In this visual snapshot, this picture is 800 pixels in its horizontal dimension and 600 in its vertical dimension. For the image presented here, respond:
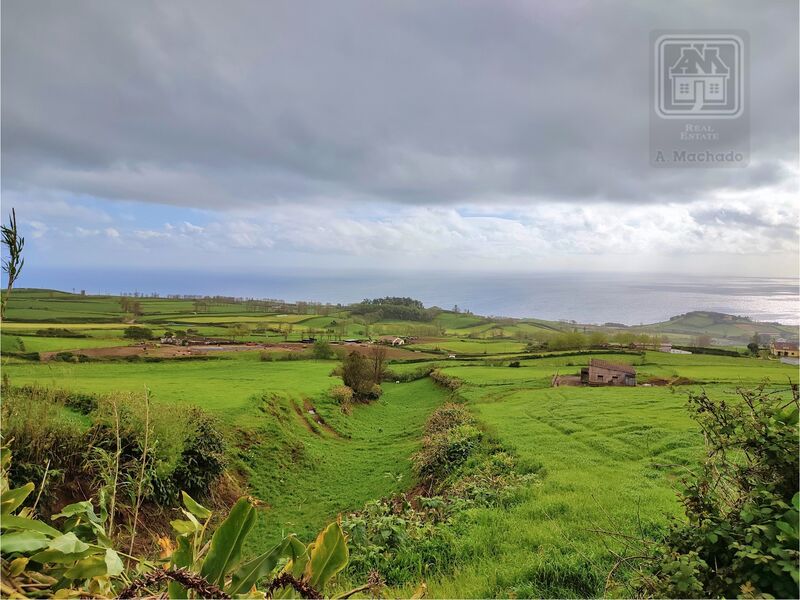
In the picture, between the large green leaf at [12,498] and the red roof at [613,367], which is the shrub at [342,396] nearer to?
the red roof at [613,367]

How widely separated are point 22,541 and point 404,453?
53.8 ft

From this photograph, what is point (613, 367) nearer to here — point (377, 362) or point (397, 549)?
point (377, 362)

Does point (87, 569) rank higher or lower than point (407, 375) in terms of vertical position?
higher

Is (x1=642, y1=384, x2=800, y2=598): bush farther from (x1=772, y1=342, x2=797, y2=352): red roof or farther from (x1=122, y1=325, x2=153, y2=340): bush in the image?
(x1=122, y1=325, x2=153, y2=340): bush

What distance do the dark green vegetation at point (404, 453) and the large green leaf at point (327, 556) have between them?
80cm

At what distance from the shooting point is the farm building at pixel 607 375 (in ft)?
96.5

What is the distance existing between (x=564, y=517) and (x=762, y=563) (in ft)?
17.1

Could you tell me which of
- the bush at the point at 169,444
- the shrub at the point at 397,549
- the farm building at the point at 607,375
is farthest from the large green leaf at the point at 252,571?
the farm building at the point at 607,375

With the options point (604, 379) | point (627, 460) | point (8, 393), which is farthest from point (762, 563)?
point (604, 379)

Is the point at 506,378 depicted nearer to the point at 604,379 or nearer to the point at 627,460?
the point at 604,379

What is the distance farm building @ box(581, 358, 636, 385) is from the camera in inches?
1158

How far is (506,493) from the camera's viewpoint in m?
8.15

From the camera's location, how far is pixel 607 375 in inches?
1186

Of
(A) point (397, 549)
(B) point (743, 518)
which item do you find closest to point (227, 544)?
(B) point (743, 518)
